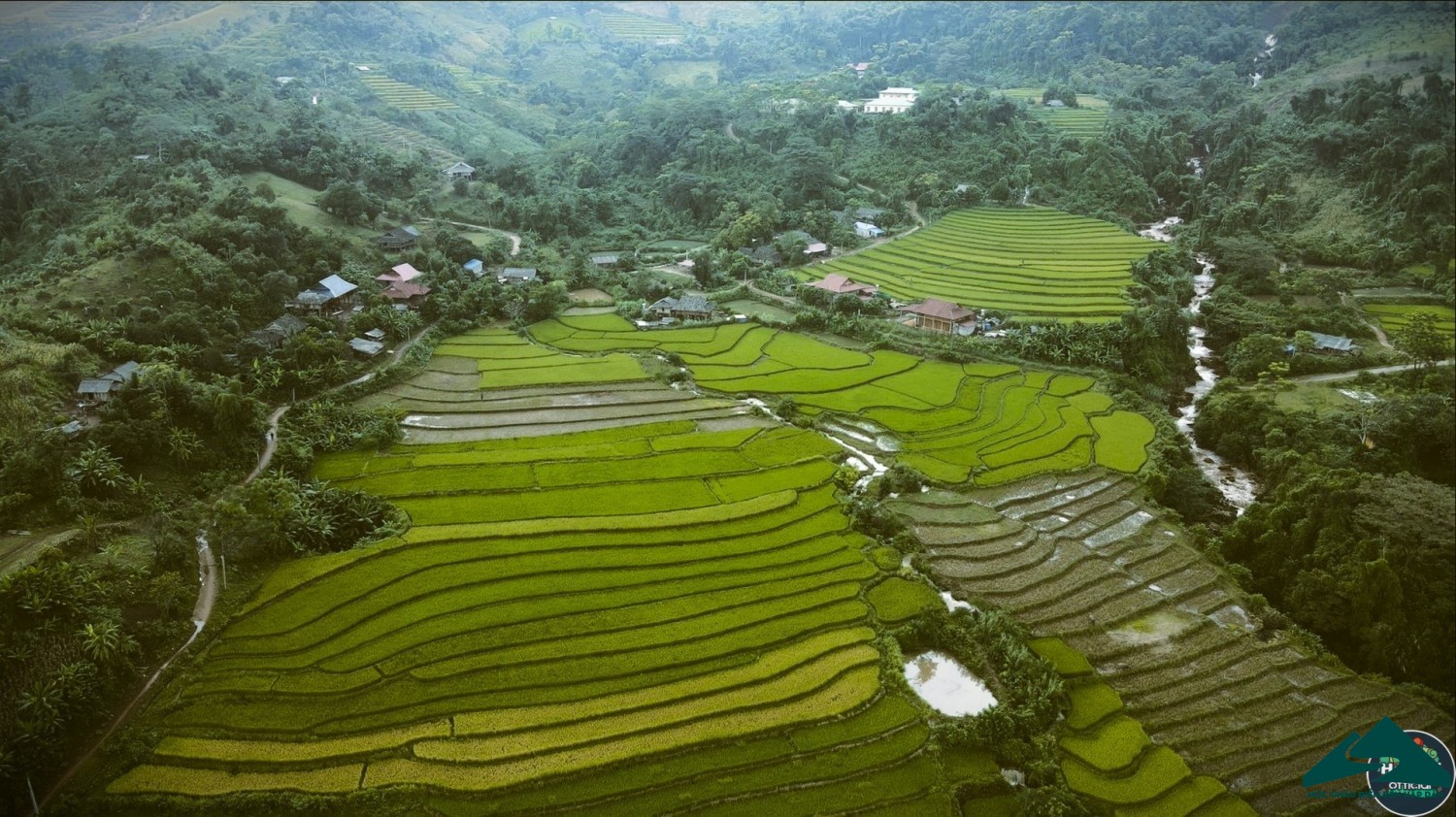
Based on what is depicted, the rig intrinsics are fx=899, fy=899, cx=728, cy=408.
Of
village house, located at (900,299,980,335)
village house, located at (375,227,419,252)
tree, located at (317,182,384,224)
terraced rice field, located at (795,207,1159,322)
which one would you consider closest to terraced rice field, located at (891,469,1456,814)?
village house, located at (900,299,980,335)

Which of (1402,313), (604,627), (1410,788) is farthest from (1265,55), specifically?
(604,627)

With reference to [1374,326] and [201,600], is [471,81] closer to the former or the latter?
[201,600]

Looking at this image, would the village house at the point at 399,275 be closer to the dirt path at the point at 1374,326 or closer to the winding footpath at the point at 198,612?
the winding footpath at the point at 198,612

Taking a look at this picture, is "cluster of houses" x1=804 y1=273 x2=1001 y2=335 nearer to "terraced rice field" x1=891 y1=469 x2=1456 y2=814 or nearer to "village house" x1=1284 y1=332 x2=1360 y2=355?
"village house" x1=1284 y1=332 x2=1360 y2=355

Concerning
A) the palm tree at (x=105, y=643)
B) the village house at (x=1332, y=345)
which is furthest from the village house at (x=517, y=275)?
the village house at (x=1332, y=345)

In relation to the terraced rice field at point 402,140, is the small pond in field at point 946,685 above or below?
above

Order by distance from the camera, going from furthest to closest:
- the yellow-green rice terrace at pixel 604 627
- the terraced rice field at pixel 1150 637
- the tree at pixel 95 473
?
the tree at pixel 95 473 → the terraced rice field at pixel 1150 637 → the yellow-green rice terrace at pixel 604 627
